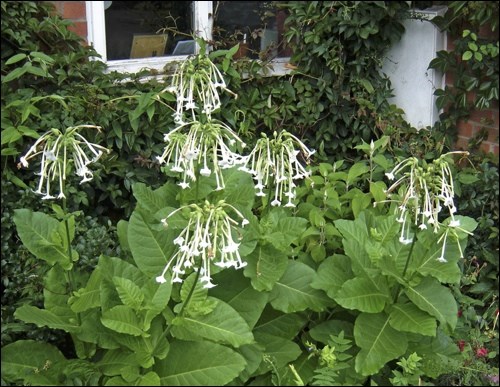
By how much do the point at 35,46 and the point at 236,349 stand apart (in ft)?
7.49

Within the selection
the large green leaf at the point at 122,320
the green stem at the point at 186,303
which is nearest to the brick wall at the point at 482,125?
the green stem at the point at 186,303

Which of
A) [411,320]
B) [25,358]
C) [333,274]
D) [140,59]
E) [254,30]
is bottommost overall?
[25,358]

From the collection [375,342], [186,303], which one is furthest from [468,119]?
[186,303]

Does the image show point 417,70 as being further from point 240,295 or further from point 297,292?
point 240,295

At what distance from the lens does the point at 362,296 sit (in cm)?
309

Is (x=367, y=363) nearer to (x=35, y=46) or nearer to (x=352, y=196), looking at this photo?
(x=352, y=196)

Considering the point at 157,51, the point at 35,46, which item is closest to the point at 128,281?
the point at 35,46

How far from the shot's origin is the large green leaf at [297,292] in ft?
10.1

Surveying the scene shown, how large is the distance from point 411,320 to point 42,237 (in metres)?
1.64

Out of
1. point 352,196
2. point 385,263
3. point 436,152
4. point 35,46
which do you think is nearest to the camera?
point 385,263

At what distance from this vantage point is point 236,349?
2.99 metres

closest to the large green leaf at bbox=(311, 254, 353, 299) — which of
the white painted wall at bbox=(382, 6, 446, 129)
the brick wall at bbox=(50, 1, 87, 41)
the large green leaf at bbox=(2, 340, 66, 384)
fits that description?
the large green leaf at bbox=(2, 340, 66, 384)

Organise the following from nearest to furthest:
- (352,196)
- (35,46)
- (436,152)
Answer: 1. (352,196)
2. (35,46)
3. (436,152)

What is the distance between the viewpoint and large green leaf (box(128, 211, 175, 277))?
3.08 meters
